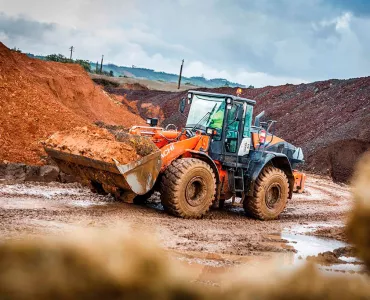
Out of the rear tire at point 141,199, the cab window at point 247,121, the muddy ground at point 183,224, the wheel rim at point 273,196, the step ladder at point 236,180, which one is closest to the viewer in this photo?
the muddy ground at point 183,224

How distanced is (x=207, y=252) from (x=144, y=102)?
5720 cm

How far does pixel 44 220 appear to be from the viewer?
978 centimetres

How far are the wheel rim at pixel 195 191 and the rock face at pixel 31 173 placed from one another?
4.71 m

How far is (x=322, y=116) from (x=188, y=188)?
28.6 m

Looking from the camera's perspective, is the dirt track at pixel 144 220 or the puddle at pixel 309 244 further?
the puddle at pixel 309 244

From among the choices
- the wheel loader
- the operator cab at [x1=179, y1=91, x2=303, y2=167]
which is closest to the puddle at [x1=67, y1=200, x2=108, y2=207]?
the wheel loader

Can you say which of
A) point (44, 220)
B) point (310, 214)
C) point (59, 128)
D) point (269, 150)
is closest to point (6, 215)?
point (44, 220)

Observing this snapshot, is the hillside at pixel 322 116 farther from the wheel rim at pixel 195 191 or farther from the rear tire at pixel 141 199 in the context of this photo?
the wheel rim at pixel 195 191

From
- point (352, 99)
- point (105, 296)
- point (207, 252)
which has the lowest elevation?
point (207, 252)

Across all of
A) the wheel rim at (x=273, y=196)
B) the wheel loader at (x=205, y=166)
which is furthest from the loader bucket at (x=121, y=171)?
the wheel rim at (x=273, y=196)

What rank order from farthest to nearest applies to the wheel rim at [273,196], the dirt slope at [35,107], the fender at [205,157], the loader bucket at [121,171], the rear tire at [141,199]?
the dirt slope at [35,107] < the rear tire at [141,199] < the wheel rim at [273,196] < the fender at [205,157] < the loader bucket at [121,171]

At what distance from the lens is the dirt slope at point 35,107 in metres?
17.3

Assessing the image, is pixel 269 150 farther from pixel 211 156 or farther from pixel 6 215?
pixel 6 215

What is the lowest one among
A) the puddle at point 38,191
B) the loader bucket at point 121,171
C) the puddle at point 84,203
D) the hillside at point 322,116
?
the puddle at point 84,203
